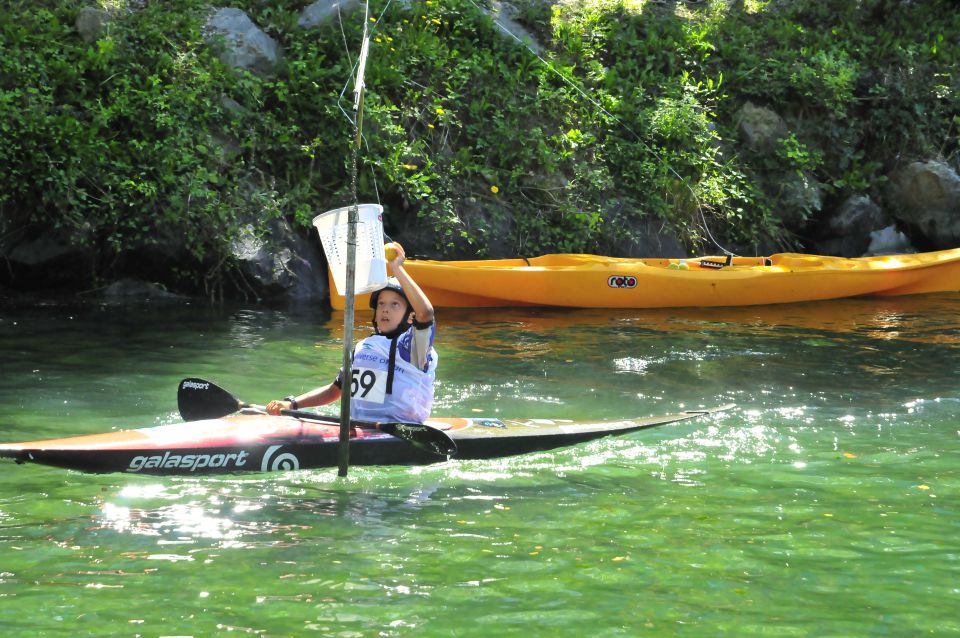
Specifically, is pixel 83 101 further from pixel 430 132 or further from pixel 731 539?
pixel 731 539

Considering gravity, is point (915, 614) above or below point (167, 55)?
below

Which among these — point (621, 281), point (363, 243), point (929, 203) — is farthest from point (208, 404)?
point (929, 203)

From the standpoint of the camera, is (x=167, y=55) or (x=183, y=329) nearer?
(x=183, y=329)

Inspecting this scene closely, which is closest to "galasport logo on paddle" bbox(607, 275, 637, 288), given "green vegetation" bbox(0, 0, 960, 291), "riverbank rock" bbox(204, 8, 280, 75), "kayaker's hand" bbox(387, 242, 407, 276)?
"green vegetation" bbox(0, 0, 960, 291)

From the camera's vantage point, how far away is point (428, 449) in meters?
5.42

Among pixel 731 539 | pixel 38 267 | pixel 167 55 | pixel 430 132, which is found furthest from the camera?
pixel 430 132

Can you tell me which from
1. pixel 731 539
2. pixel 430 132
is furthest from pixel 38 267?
pixel 731 539

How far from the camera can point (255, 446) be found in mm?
5266

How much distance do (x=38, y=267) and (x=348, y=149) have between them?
3585mm

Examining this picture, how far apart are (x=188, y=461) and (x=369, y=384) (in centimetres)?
102

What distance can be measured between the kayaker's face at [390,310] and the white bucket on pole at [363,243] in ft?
1.74

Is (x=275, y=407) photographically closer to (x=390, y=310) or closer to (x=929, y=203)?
(x=390, y=310)

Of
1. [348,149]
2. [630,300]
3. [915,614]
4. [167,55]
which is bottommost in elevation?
[915,614]

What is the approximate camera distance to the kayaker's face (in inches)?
213
